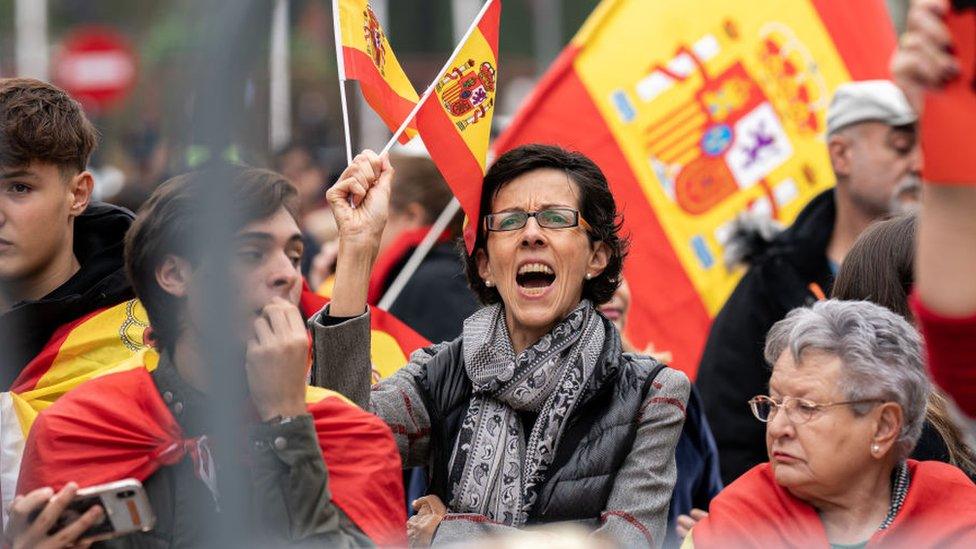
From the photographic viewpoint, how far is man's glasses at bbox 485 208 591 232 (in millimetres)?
3246

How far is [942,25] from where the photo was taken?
190 cm

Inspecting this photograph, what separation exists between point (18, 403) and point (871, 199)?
2550 millimetres

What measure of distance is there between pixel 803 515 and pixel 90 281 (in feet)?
4.78

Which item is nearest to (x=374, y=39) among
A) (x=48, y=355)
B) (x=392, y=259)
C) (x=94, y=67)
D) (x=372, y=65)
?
(x=372, y=65)

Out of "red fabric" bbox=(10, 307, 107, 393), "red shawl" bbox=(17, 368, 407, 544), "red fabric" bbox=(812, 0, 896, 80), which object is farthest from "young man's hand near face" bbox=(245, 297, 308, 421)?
"red fabric" bbox=(812, 0, 896, 80)

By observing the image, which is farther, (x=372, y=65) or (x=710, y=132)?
(x=710, y=132)

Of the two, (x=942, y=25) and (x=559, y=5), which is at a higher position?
(x=559, y=5)

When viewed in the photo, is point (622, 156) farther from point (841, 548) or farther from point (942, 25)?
point (942, 25)

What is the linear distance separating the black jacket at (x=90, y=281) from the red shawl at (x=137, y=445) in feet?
0.79

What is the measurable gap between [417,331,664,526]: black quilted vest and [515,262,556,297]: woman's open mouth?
17 centimetres

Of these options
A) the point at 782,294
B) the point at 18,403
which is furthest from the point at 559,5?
the point at 18,403

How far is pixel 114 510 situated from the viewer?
2312mm

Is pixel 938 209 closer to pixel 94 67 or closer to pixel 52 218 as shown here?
pixel 52 218

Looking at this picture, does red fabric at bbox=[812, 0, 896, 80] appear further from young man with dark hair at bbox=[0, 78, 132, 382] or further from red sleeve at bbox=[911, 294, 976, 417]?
red sleeve at bbox=[911, 294, 976, 417]
